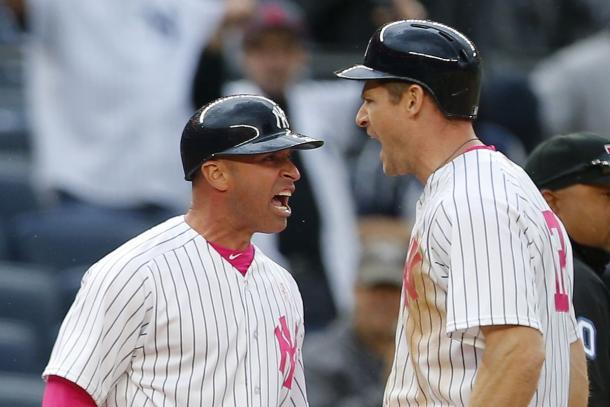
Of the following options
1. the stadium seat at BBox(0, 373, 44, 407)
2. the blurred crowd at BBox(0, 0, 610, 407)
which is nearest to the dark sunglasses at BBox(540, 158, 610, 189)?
the blurred crowd at BBox(0, 0, 610, 407)

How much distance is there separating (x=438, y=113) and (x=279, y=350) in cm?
66

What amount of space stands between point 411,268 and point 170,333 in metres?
0.54

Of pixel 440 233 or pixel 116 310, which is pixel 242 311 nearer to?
pixel 116 310

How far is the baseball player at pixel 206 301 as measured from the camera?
3.09 meters

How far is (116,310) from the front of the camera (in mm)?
3082

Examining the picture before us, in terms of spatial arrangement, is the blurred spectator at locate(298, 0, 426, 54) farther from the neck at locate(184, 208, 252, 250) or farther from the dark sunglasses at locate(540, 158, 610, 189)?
the neck at locate(184, 208, 252, 250)

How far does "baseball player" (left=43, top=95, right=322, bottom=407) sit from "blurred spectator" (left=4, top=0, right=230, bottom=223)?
3610mm

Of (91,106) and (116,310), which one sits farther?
(91,106)

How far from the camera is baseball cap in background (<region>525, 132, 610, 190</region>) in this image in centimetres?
354

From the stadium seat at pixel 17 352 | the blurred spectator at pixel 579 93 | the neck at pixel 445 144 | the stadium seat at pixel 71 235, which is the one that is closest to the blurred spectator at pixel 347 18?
the blurred spectator at pixel 579 93

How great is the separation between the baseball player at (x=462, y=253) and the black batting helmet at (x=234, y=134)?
7.9 inches

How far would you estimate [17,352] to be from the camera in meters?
6.36

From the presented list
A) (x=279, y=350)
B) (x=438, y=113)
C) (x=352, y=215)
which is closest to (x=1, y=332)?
(x=352, y=215)

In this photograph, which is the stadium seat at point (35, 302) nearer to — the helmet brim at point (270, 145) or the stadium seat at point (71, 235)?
the stadium seat at point (71, 235)
